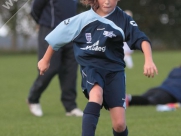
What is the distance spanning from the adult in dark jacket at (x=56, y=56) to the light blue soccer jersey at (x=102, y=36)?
10.3 feet

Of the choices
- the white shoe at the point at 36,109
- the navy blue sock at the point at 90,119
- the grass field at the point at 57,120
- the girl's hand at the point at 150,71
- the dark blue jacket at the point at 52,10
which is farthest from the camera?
Answer: the white shoe at the point at 36,109

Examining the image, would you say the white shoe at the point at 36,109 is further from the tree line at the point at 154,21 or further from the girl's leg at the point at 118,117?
the tree line at the point at 154,21

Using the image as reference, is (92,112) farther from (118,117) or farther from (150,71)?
(150,71)

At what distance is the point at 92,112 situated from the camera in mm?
5633

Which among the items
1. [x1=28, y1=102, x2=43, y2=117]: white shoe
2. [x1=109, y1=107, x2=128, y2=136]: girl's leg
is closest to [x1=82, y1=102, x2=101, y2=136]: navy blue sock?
[x1=109, y1=107, x2=128, y2=136]: girl's leg

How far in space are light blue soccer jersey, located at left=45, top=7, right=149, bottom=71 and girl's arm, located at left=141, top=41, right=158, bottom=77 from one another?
0.11m

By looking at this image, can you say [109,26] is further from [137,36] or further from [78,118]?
[78,118]

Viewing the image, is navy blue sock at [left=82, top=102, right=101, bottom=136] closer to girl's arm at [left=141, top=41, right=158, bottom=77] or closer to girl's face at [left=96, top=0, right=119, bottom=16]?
girl's arm at [left=141, top=41, right=158, bottom=77]

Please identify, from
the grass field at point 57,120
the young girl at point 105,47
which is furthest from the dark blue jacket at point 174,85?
the young girl at point 105,47

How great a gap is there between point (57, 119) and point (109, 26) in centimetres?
333

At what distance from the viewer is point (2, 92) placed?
13500 millimetres

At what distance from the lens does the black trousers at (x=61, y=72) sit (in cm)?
921

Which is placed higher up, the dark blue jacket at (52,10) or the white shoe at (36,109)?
the dark blue jacket at (52,10)

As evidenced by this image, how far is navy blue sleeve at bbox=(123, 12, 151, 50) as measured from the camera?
5.76 meters
